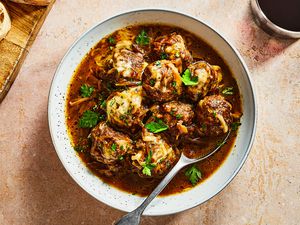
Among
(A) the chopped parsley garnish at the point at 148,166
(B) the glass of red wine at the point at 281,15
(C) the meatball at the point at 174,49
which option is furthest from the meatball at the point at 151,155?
(B) the glass of red wine at the point at 281,15

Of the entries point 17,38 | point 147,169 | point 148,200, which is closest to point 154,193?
point 148,200

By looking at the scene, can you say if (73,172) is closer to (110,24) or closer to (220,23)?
(110,24)

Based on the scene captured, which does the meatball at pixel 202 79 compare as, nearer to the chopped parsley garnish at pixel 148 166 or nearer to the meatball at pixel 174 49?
the meatball at pixel 174 49

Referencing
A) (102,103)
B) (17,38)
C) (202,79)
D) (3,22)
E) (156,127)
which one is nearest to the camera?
(202,79)

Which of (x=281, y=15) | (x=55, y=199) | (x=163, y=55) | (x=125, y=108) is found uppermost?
(x=163, y=55)

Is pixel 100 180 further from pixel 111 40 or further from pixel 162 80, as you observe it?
pixel 111 40

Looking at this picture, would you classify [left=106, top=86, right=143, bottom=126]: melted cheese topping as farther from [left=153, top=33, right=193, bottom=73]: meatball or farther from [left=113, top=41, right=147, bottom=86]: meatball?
[left=153, top=33, right=193, bottom=73]: meatball

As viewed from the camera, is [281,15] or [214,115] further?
[281,15]
